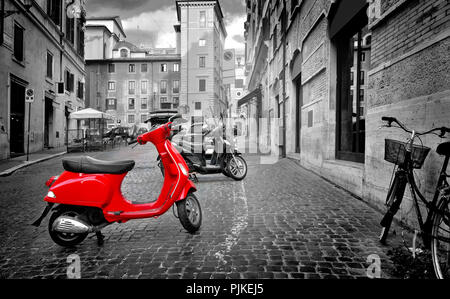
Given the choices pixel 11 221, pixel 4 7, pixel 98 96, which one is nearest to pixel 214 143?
pixel 11 221

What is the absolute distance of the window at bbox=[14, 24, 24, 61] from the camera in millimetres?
15287

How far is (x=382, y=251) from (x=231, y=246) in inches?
59.9

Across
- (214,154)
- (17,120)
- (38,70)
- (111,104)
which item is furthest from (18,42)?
(214,154)

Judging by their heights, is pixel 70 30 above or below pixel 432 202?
above

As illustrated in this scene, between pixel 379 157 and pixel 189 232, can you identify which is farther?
pixel 379 157

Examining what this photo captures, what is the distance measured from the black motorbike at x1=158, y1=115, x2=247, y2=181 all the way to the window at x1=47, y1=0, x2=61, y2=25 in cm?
1560

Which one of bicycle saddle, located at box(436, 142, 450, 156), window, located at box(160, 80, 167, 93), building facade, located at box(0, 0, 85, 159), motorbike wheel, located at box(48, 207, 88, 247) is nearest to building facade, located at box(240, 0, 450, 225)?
bicycle saddle, located at box(436, 142, 450, 156)

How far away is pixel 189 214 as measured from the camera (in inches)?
161

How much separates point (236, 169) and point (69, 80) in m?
20.1

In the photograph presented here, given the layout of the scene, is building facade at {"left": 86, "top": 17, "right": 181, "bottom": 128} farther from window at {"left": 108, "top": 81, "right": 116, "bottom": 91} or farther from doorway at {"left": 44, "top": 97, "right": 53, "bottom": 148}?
doorway at {"left": 44, "top": 97, "right": 53, "bottom": 148}

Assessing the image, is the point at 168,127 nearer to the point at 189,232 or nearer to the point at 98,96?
the point at 189,232

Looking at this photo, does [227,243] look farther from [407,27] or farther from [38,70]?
[38,70]

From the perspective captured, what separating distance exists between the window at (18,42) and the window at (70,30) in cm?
784

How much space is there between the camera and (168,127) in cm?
421
